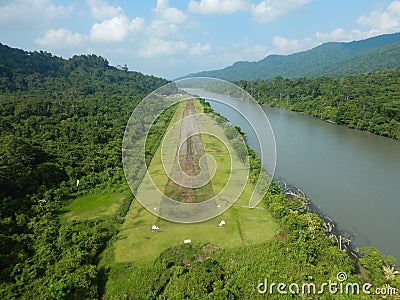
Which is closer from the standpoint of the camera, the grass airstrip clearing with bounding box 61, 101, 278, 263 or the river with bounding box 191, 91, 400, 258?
the grass airstrip clearing with bounding box 61, 101, 278, 263

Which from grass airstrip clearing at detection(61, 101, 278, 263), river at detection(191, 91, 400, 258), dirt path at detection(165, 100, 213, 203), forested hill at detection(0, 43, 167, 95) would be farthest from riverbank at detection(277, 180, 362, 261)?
forested hill at detection(0, 43, 167, 95)

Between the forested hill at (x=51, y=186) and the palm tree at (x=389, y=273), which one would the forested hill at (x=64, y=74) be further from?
the palm tree at (x=389, y=273)

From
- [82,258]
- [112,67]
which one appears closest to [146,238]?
[82,258]

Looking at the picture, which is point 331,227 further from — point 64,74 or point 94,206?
point 64,74

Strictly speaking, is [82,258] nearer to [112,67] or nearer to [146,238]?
[146,238]
